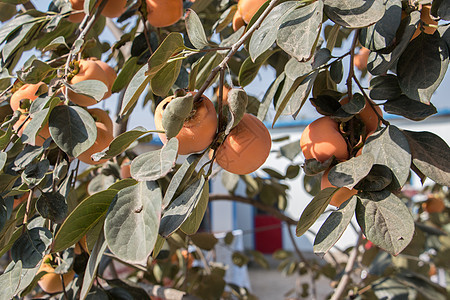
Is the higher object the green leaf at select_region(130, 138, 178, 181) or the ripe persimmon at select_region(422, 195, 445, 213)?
the green leaf at select_region(130, 138, 178, 181)

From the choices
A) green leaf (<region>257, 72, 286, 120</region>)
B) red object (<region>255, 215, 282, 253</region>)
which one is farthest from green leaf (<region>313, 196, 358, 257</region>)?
red object (<region>255, 215, 282, 253</region>)

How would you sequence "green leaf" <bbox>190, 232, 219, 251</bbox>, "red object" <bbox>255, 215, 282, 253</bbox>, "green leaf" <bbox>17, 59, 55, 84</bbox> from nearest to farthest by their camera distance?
"green leaf" <bbox>17, 59, 55, 84</bbox>, "green leaf" <bbox>190, 232, 219, 251</bbox>, "red object" <bbox>255, 215, 282, 253</bbox>

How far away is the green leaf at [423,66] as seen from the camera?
42cm

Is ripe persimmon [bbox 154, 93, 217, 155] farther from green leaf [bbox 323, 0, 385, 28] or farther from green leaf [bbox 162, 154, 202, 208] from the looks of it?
green leaf [bbox 323, 0, 385, 28]

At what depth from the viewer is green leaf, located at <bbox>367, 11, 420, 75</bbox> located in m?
0.41

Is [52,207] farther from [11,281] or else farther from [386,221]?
[386,221]

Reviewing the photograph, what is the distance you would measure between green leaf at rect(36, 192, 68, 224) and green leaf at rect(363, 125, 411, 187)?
1.23 feet

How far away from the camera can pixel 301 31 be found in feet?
1.21

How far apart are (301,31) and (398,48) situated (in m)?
0.11

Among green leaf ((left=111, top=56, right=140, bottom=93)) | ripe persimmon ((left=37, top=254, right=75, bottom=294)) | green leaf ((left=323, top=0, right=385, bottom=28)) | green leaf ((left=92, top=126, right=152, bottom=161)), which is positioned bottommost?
ripe persimmon ((left=37, top=254, right=75, bottom=294))

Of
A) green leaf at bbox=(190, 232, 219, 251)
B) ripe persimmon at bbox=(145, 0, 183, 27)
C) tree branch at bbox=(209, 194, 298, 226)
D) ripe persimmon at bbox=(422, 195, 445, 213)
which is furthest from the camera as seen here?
ripe persimmon at bbox=(422, 195, 445, 213)

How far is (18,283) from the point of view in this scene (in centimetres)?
46

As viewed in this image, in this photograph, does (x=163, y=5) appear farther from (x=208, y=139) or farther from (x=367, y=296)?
(x=367, y=296)

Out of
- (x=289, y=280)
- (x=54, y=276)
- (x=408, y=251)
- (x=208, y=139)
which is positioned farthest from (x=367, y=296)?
(x=289, y=280)
